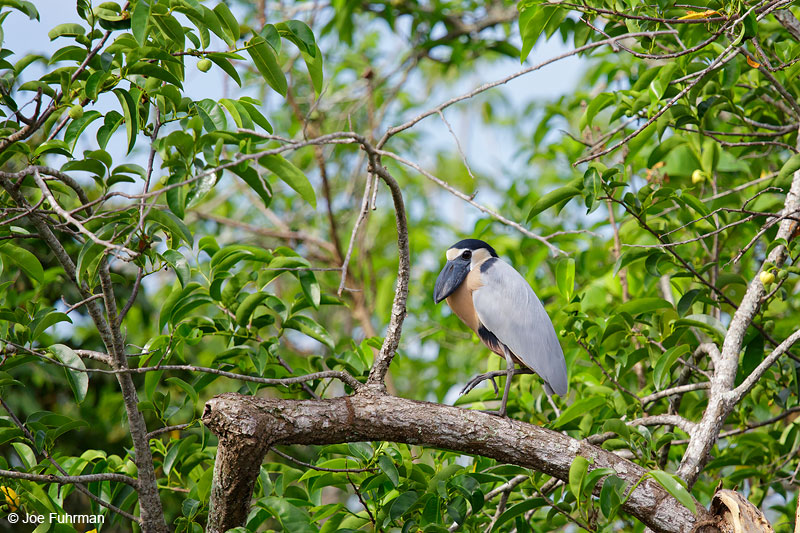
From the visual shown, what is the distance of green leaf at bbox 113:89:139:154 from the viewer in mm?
1824

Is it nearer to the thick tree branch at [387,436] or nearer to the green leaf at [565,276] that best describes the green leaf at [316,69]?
the thick tree branch at [387,436]

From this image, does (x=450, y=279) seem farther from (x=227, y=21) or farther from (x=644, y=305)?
(x=227, y=21)

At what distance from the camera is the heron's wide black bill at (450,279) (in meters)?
2.73

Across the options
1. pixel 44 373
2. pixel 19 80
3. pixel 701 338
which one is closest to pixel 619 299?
pixel 701 338

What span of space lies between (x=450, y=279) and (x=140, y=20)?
4.79 feet

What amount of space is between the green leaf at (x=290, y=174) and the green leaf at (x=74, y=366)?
2.46 feet

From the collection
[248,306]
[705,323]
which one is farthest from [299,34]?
[705,323]

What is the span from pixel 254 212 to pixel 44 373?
3.58 metres

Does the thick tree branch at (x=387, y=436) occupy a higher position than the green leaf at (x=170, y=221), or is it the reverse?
the green leaf at (x=170, y=221)

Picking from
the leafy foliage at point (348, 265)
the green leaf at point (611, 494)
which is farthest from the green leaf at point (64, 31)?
the green leaf at point (611, 494)

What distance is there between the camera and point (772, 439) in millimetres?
2662

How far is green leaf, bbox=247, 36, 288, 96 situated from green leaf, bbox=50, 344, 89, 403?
92 centimetres

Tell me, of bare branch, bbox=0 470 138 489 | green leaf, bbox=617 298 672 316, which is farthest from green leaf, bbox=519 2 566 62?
bare branch, bbox=0 470 138 489

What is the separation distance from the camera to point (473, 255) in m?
2.92
